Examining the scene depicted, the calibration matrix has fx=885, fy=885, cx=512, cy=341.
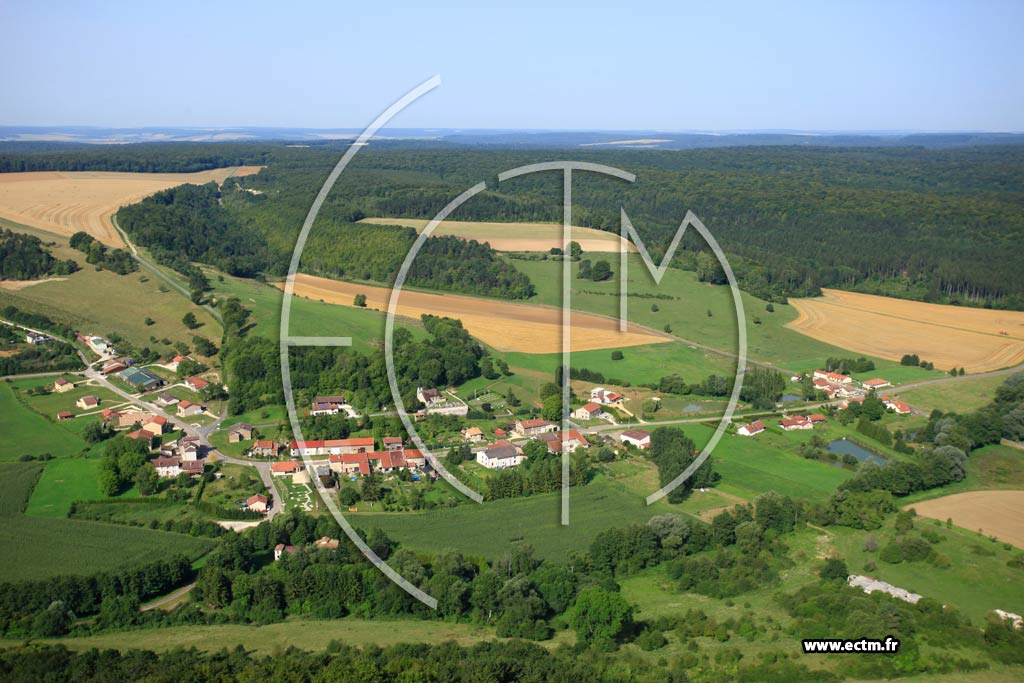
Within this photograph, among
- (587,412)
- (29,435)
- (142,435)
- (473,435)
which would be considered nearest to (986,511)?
(587,412)

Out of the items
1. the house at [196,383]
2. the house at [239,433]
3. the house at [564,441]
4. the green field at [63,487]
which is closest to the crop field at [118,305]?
the house at [196,383]

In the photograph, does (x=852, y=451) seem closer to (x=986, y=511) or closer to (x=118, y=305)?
(x=986, y=511)

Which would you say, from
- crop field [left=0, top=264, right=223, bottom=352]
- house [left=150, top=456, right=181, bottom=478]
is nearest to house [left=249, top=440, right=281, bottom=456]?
house [left=150, top=456, right=181, bottom=478]

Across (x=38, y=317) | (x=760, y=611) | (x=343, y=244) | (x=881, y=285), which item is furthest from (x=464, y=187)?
(x=760, y=611)

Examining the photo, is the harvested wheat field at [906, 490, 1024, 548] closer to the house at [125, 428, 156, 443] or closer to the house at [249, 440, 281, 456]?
the house at [249, 440, 281, 456]

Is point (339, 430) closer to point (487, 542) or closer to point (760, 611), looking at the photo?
point (487, 542)

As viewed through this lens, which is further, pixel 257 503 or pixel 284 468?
pixel 284 468
